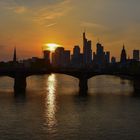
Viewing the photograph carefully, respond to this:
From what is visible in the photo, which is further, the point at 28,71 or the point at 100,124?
the point at 28,71

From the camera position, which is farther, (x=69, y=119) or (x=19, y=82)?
(x=19, y=82)

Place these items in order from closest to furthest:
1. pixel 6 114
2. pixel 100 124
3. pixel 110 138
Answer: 1. pixel 110 138
2. pixel 100 124
3. pixel 6 114

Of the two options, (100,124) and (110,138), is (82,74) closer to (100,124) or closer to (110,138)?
(100,124)

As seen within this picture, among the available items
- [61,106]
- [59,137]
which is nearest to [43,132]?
[59,137]

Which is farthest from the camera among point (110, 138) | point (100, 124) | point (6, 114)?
point (6, 114)

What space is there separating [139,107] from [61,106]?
12635 mm

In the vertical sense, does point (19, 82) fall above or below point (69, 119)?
above

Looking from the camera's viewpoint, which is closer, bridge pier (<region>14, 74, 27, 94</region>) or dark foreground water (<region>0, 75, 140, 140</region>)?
dark foreground water (<region>0, 75, 140, 140</region>)

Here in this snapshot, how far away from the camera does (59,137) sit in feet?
139

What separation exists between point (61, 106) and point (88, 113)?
978 centimetres

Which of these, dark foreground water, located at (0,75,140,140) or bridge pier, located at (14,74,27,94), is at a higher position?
bridge pier, located at (14,74,27,94)

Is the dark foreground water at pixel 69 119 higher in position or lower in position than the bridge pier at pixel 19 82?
lower

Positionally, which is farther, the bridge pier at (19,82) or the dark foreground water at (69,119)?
the bridge pier at (19,82)

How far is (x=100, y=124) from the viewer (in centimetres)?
4869
